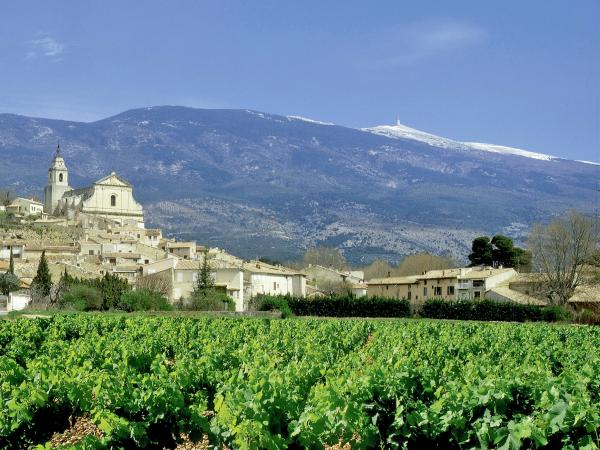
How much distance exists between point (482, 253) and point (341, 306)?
39.8 metres

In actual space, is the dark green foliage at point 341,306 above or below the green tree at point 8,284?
below

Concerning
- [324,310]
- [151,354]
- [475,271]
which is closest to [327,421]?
[151,354]

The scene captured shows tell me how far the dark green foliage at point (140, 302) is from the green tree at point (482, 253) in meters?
51.5

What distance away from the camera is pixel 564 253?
70.1 m

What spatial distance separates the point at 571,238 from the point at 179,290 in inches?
1497

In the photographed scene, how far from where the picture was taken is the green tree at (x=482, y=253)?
99812mm

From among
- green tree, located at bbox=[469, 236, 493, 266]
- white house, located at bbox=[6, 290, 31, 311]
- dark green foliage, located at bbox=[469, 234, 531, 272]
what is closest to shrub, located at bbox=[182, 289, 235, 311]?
white house, located at bbox=[6, 290, 31, 311]

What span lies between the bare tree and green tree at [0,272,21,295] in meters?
48.0

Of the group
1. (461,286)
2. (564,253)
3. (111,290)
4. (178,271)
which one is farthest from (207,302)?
(564,253)

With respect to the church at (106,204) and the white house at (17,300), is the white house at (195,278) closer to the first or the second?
the white house at (17,300)

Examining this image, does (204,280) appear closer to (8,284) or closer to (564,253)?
(8,284)

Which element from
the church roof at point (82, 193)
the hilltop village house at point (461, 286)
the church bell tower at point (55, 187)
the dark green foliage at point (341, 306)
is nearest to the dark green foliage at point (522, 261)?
the hilltop village house at point (461, 286)

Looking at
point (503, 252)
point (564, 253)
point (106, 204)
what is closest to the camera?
point (564, 253)

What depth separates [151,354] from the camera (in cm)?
1928
